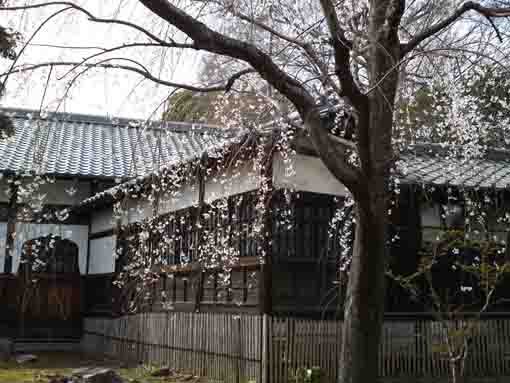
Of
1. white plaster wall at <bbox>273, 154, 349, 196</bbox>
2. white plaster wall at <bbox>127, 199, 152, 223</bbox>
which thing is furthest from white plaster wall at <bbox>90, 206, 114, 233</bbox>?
white plaster wall at <bbox>273, 154, 349, 196</bbox>

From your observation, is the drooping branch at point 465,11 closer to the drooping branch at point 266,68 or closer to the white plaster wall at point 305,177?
the drooping branch at point 266,68

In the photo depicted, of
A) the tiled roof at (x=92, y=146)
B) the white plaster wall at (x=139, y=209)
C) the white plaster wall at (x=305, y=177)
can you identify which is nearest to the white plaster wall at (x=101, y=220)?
the tiled roof at (x=92, y=146)

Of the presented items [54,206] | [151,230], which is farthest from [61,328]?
[151,230]

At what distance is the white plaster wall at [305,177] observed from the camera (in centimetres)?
907

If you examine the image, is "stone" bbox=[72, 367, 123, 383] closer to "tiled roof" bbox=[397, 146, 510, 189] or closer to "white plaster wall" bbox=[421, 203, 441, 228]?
"tiled roof" bbox=[397, 146, 510, 189]

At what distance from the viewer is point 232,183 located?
9961mm

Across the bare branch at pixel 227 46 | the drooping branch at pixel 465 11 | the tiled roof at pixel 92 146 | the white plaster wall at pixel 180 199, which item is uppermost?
the tiled roof at pixel 92 146

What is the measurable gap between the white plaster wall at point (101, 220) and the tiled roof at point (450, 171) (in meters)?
6.73

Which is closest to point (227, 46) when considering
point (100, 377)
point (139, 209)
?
point (100, 377)

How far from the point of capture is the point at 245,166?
967cm

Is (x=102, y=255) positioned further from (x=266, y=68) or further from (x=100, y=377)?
(x=266, y=68)

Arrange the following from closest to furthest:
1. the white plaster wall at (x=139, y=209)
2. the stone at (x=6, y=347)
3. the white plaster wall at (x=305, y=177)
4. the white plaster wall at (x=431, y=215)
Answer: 1. the white plaster wall at (x=305, y=177)
2. the white plaster wall at (x=431, y=215)
3. the white plaster wall at (x=139, y=209)
4. the stone at (x=6, y=347)

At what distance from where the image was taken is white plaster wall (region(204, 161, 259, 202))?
9477 mm

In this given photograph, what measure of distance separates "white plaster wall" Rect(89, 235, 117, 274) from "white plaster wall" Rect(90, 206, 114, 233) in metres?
0.25
